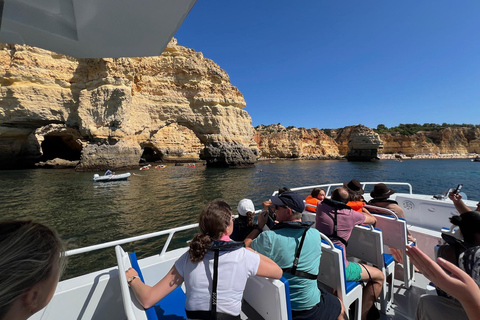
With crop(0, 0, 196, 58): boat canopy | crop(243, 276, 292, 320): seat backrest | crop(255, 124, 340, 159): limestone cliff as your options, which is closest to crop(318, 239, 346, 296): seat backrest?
crop(243, 276, 292, 320): seat backrest

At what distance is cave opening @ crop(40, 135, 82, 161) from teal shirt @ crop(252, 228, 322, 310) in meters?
39.7

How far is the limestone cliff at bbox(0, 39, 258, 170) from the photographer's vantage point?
72.1 feet

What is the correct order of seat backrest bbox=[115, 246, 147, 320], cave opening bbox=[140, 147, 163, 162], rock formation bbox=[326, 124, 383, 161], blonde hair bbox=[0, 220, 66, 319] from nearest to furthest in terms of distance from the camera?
blonde hair bbox=[0, 220, 66, 319] → seat backrest bbox=[115, 246, 147, 320] → cave opening bbox=[140, 147, 163, 162] → rock formation bbox=[326, 124, 383, 161]

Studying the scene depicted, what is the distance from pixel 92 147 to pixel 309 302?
28271 mm

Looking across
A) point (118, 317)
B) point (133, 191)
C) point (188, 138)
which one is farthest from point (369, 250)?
point (188, 138)

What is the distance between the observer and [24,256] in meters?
0.72

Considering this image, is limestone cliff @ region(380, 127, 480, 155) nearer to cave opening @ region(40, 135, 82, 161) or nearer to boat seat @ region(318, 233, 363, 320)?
boat seat @ region(318, 233, 363, 320)

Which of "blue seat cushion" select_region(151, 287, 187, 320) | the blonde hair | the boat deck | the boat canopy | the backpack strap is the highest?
the boat canopy

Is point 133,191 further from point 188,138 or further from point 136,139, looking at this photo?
point 188,138

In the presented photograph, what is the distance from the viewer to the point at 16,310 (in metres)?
0.70

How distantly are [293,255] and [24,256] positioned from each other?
164 centimetres

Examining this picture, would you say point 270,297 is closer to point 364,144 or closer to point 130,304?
point 130,304

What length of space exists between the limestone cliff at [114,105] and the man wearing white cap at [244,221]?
1020 inches

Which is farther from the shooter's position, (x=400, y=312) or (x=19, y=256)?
(x=400, y=312)
